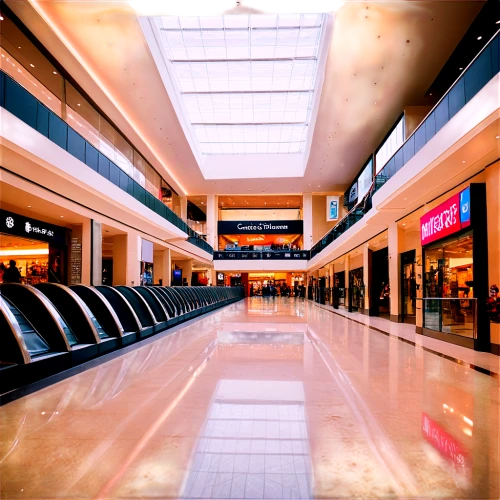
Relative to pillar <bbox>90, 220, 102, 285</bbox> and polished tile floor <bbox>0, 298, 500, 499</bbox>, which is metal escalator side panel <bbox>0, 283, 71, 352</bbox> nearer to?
polished tile floor <bbox>0, 298, 500, 499</bbox>

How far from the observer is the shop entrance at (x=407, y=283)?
46.0ft

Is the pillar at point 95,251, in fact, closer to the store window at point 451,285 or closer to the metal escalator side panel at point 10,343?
the metal escalator side panel at point 10,343

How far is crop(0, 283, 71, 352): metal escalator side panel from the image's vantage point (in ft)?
17.3

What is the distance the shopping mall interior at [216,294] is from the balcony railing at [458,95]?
0.07 meters

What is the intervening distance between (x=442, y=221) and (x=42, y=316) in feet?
28.3

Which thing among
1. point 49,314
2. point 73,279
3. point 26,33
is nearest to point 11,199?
point 73,279

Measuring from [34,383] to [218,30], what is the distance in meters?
16.2

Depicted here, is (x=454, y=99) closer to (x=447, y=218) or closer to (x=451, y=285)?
(x=447, y=218)

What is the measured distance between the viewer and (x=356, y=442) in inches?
114

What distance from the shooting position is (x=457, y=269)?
9.20 m

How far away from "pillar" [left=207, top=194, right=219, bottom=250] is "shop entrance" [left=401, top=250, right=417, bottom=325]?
25.9m

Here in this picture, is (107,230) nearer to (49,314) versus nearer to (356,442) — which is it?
(49,314)

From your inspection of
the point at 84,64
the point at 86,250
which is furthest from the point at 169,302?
the point at 84,64

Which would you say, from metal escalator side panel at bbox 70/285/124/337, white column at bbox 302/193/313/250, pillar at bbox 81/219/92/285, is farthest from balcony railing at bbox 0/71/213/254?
white column at bbox 302/193/313/250
